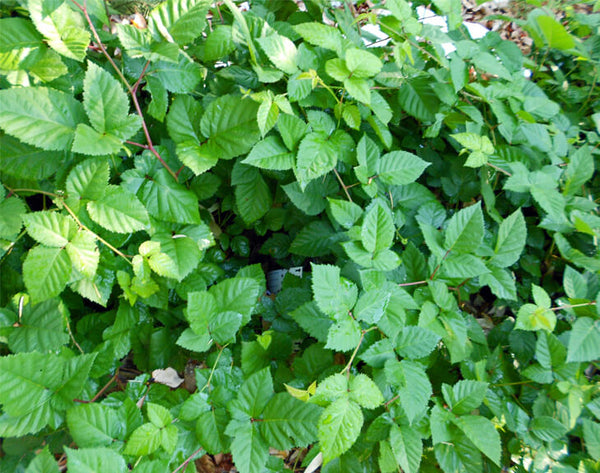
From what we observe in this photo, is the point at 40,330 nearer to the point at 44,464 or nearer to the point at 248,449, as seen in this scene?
the point at 44,464

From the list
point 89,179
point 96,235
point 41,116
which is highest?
point 41,116

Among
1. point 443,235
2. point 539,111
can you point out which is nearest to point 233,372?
point 443,235

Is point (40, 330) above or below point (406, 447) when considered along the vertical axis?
above

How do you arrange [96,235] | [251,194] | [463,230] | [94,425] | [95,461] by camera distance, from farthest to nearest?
1. [251,194]
2. [463,230]
3. [96,235]
4. [94,425]
5. [95,461]

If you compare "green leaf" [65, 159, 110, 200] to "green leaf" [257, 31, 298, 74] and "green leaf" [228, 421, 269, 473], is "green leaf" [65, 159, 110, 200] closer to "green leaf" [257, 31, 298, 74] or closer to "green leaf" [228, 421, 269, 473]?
"green leaf" [257, 31, 298, 74]

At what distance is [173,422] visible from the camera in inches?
40.2

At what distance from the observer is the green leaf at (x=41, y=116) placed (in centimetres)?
89

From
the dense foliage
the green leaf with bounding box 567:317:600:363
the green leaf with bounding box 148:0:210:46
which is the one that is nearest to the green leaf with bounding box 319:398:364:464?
the dense foliage

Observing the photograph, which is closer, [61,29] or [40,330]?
[61,29]

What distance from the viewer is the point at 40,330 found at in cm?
106

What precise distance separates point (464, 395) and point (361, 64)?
96 centimetres

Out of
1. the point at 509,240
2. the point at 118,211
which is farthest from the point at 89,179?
the point at 509,240

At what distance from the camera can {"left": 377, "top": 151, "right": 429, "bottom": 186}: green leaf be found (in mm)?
1190

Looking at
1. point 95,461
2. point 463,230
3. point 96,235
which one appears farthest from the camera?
point 463,230
